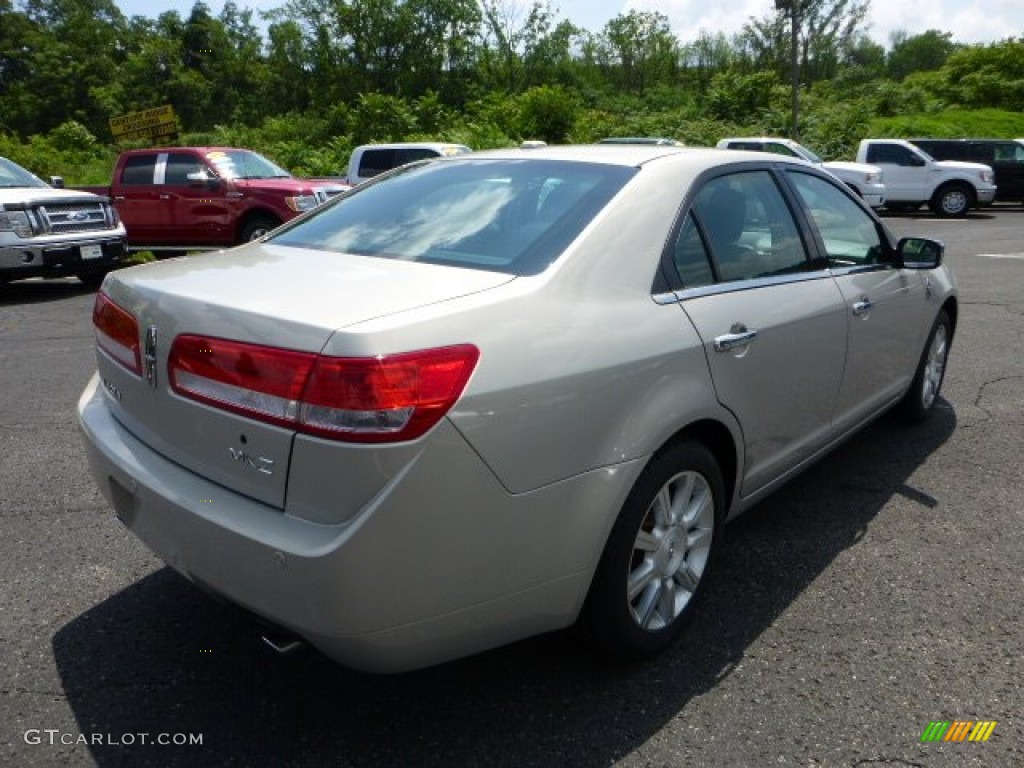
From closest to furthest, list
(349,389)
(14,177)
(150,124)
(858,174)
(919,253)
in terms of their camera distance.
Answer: (349,389) → (919,253) → (14,177) → (150,124) → (858,174)

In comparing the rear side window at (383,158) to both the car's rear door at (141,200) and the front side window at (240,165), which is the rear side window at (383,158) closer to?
the front side window at (240,165)

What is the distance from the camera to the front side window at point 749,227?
9.39ft

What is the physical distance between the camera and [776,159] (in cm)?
345

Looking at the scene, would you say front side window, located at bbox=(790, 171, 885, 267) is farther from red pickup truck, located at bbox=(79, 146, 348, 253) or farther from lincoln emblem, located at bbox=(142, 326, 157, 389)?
red pickup truck, located at bbox=(79, 146, 348, 253)

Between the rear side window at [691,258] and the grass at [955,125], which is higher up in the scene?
the rear side window at [691,258]

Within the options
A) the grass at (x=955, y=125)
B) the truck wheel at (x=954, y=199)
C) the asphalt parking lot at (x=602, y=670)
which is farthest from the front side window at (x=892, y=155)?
the asphalt parking lot at (x=602, y=670)

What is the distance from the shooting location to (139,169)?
1260cm

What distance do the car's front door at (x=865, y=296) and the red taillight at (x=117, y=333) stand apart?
8.45 ft

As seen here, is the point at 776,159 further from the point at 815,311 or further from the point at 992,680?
the point at 992,680

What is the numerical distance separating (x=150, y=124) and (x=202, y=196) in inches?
314

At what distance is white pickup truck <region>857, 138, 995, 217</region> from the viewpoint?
2036 cm

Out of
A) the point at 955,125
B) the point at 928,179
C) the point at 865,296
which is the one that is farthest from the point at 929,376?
the point at 955,125

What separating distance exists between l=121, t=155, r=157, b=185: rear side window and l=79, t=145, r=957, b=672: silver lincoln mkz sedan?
423 inches

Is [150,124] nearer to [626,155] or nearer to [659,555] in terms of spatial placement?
[626,155]
